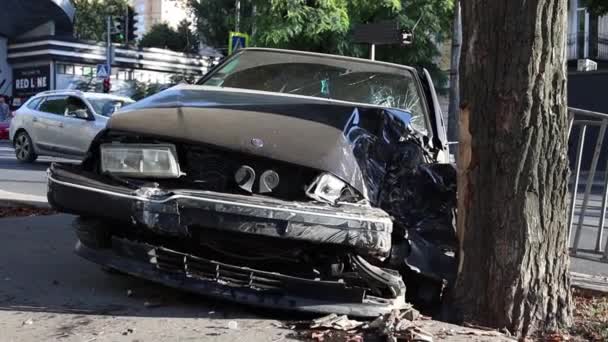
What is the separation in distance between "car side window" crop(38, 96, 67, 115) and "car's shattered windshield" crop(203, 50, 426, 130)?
9.81m

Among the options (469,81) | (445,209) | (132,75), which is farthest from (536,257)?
(132,75)

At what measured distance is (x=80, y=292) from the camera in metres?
4.26

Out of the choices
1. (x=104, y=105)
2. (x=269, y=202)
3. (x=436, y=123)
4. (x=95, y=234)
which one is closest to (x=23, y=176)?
(x=104, y=105)

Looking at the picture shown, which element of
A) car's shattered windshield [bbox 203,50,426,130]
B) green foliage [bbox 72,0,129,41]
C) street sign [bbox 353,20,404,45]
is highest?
green foliage [bbox 72,0,129,41]

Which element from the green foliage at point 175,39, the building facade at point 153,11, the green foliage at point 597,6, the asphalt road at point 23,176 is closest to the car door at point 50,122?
the asphalt road at point 23,176

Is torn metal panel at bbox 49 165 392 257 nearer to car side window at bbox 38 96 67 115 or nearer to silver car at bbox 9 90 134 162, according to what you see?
silver car at bbox 9 90 134 162

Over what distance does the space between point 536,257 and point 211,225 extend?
67.7 inches

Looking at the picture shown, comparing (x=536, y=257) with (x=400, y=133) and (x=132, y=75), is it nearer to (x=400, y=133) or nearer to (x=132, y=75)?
(x=400, y=133)

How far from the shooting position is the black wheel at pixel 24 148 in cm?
1521

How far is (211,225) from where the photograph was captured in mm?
3473

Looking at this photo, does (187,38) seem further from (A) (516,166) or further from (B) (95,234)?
(A) (516,166)

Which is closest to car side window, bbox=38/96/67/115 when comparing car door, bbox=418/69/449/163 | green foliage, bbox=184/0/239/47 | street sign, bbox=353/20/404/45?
street sign, bbox=353/20/404/45

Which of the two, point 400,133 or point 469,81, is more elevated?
point 469,81

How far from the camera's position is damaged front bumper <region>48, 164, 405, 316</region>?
11.2ft
